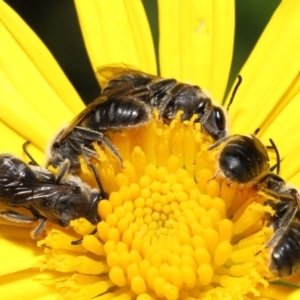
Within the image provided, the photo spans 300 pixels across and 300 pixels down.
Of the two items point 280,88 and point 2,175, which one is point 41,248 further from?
point 280,88

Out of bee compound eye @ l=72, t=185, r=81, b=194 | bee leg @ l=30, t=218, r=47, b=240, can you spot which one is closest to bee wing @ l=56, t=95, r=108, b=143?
bee compound eye @ l=72, t=185, r=81, b=194

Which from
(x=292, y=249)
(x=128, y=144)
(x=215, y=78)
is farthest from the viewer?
(x=215, y=78)

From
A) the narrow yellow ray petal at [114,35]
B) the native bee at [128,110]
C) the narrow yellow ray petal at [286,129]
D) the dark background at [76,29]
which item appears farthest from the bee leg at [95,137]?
the dark background at [76,29]

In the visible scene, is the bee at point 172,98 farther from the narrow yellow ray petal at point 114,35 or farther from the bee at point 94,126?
the narrow yellow ray petal at point 114,35

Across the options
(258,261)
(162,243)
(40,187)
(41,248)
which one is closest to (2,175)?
(40,187)

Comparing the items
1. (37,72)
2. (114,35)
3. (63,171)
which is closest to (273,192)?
(63,171)

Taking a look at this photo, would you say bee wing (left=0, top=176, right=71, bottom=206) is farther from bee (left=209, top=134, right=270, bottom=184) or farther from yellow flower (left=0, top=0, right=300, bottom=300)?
bee (left=209, top=134, right=270, bottom=184)

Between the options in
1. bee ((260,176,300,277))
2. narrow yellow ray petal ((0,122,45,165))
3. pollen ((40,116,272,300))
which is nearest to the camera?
bee ((260,176,300,277))
